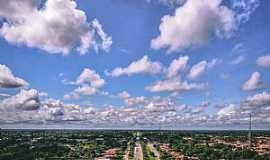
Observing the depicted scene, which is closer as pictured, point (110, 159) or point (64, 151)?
point (110, 159)

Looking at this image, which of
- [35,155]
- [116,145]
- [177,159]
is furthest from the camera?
[116,145]

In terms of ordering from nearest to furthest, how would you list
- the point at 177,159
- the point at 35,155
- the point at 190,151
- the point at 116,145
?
1. the point at 177,159
2. the point at 35,155
3. the point at 190,151
4. the point at 116,145

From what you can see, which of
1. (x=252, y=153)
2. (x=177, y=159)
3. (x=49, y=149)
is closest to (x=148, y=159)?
(x=177, y=159)

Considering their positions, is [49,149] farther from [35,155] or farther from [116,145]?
[116,145]

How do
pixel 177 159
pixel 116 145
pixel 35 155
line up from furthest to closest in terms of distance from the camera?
pixel 116 145 < pixel 35 155 < pixel 177 159

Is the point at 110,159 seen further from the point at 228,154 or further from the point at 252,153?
the point at 252,153

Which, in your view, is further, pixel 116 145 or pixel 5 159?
pixel 116 145

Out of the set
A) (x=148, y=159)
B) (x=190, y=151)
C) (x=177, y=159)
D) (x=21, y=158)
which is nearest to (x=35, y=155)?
(x=21, y=158)

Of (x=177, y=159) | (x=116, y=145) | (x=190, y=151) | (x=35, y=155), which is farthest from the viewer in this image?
(x=116, y=145)

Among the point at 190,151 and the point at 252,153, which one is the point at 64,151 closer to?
the point at 190,151
